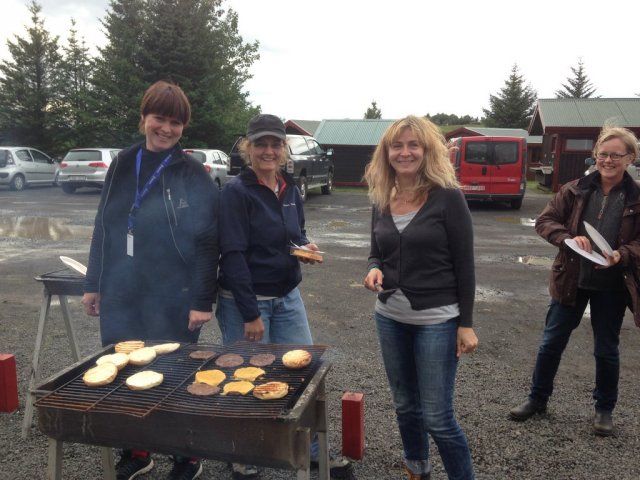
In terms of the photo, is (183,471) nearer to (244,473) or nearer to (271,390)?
(244,473)

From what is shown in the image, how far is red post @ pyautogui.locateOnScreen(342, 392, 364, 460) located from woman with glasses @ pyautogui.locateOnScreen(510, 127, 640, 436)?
1.22m

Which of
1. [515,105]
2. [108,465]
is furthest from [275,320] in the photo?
[515,105]

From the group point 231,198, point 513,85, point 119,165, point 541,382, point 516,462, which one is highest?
point 513,85

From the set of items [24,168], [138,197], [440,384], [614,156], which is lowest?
[440,384]

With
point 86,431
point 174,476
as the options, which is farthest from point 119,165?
point 174,476

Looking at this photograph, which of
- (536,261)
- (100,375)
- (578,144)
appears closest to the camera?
(100,375)

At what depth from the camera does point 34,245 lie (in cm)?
1005

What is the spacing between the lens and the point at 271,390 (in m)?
2.29

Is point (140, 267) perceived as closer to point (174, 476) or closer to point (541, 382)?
point (174, 476)

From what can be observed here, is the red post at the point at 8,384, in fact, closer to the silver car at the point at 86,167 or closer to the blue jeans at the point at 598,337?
the blue jeans at the point at 598,337

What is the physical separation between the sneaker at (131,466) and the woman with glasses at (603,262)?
97.2 inches

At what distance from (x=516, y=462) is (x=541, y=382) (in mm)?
719

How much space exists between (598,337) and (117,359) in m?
2.95

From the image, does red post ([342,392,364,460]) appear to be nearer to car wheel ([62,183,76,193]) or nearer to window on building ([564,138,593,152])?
car wheel ([62,183,76,193])
